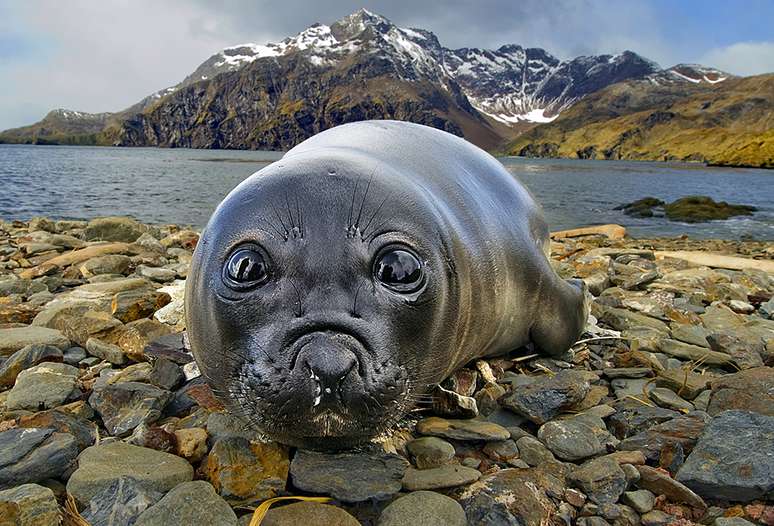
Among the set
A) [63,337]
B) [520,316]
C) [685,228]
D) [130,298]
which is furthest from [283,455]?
[685,228]

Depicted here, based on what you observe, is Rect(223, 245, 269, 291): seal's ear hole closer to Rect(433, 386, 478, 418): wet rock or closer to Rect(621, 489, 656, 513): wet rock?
Rect(433, 386, 478, 418): wet rock

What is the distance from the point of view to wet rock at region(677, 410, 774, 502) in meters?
2.40

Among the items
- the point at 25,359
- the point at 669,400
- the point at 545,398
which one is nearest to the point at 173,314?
the point at 25,359

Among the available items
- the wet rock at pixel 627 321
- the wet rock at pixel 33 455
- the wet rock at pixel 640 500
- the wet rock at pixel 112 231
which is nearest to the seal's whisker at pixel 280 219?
the wet rock at pixel 33 455

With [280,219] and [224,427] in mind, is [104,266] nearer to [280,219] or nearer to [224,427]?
[224,427]

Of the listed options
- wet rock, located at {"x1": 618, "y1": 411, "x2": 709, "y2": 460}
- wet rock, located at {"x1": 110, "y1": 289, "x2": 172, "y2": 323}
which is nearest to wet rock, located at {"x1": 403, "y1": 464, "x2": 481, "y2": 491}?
wet rock, located at {"x1": 618, "y1": 411, "x2": 709, "y2": 460}

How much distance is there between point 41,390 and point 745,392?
3.83m

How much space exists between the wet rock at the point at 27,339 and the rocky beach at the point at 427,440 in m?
0.01

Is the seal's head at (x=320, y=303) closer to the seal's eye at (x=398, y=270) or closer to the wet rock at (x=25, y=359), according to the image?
the seal's eye at (x=398, y=270)

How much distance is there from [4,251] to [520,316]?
8151 mm

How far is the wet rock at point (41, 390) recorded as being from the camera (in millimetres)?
3225

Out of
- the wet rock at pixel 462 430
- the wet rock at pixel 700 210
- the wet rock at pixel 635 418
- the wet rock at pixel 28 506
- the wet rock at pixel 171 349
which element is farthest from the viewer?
the wet rock at pixel 700 210

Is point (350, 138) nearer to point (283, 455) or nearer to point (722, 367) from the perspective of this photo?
point (283, 455)

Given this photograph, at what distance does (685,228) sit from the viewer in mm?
18125
